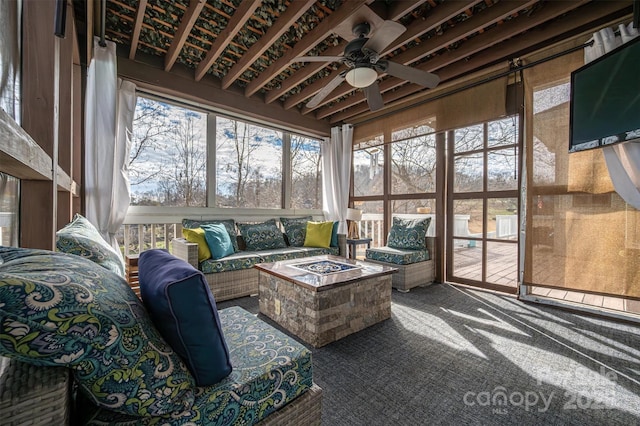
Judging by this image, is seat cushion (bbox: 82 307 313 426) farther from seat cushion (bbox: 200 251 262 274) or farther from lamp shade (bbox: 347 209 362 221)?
lamp shade (bbox: 347 209 362 221)

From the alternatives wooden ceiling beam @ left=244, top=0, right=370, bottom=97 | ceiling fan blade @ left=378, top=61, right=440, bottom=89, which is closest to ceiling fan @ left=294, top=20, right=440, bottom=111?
ceiling fan blade @ left=378, top=61, right=440, bottom=89

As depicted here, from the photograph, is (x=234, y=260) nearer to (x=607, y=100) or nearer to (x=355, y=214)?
(x=355, y=214)

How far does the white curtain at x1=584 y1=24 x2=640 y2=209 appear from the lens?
7.84 feet

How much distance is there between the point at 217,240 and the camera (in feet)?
10.3

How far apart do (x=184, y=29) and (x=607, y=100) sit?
392 centimetres

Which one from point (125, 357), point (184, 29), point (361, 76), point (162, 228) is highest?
point (184, 29)

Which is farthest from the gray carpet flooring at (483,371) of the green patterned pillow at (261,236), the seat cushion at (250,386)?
the green patterned pillow at (261,236)

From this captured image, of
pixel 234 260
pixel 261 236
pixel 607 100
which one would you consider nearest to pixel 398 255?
pixel 261 236

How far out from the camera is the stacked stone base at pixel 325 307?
206 cm

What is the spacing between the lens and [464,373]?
68.1 inches

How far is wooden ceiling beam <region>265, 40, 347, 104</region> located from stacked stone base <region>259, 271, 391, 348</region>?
246 cm

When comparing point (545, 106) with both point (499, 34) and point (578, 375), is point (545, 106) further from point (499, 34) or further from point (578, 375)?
point (578, 375)

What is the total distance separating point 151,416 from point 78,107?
3.44 m

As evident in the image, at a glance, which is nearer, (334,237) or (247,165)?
(334,237)
